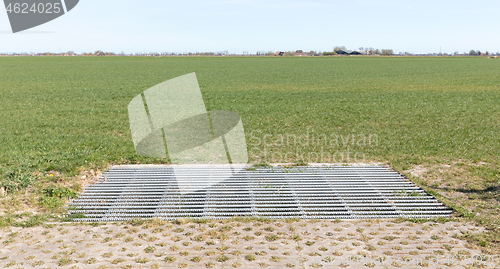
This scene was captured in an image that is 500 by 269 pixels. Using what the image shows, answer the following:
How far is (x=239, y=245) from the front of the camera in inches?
178

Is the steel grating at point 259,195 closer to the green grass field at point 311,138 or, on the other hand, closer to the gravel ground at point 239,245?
the gravel ground at point 239,245

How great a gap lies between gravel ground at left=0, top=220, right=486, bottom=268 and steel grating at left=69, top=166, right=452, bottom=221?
1.12 ft

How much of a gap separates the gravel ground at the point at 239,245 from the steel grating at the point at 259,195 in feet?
1.12

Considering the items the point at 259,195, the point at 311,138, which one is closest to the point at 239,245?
the point at 259,195

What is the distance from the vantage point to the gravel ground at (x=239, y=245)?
4102 mm

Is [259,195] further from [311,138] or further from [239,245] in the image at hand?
[311,138]

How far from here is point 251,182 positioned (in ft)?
22.6

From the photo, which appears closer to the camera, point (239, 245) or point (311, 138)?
point (239, 245)

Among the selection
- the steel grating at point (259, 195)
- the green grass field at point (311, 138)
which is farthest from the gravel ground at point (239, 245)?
the green grass field at point (311, 138)

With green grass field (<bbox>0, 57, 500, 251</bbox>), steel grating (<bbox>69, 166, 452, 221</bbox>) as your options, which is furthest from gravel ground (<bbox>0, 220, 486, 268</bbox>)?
green grass field (<bbox>0, 57, 500, 251</bbox>)

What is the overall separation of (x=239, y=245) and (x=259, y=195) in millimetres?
1748

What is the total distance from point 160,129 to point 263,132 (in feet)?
11.4

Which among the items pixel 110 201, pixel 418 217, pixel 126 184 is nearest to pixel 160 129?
pixel 126 184

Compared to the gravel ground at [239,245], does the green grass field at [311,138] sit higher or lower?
higher
